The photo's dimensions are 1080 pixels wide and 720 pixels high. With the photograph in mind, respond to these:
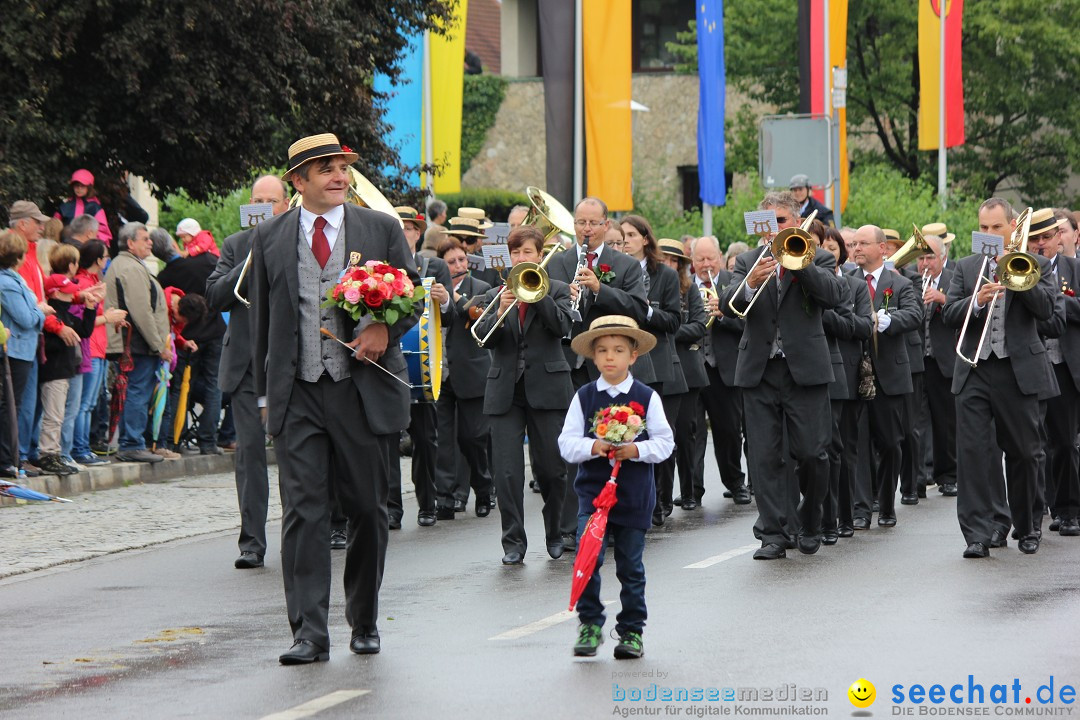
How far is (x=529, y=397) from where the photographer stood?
469 inches

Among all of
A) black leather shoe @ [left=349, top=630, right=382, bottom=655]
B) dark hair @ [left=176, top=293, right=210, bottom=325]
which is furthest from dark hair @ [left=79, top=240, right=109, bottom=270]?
black leather shoe @ [left=349, top=630, right=382, bottom=655]

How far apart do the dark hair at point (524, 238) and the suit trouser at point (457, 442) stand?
2.78 metres

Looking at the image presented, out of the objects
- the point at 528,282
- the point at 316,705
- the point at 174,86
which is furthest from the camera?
the point at 174,86

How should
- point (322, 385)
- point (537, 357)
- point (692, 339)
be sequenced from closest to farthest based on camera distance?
point (322, 385) → point (537, 357) → point (692, 339)

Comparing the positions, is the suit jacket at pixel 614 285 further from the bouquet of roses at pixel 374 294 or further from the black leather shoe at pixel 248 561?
the bouquet of roses at pixel 374 294

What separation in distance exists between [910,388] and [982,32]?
79.1 feet

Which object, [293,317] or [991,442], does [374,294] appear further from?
[991,442]

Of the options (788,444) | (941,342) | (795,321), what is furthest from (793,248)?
(941,342)

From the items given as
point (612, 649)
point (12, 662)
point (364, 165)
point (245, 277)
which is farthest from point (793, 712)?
point (364, 165)

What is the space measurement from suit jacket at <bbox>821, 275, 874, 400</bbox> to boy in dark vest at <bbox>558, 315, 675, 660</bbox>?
3708mm

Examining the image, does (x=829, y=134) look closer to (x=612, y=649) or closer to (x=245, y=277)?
A: (x=245, y=277)

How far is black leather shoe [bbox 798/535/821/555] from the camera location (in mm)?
11852

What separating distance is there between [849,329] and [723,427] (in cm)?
389

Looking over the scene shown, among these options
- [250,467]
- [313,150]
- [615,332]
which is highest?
[313,150]
